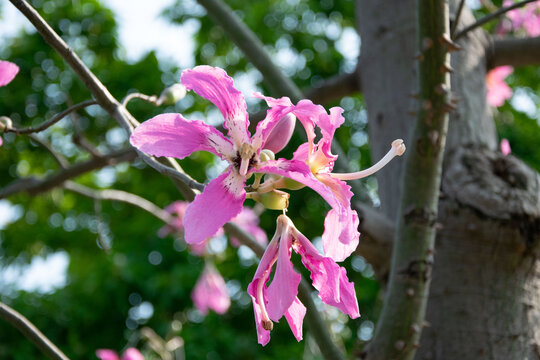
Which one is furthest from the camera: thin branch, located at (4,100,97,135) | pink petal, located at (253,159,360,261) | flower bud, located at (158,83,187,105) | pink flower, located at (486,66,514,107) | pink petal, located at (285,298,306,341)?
pink flower, located at (486,66,514,107)

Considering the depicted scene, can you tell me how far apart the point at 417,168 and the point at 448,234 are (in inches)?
12.1

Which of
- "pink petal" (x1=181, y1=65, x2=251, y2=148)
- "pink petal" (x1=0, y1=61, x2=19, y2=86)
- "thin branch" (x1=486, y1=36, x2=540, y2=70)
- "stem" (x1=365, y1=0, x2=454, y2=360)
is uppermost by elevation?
"pink petal" (x1=0, y1=61, x2=19, y2=86)

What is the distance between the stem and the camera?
107 centimetres

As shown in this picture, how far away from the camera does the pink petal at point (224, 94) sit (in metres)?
0.69

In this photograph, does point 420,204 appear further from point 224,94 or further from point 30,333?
point 30,333

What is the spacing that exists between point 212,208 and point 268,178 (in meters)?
0.09

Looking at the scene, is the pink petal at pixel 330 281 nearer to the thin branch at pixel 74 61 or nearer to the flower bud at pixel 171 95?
the thin branch at pixel 74 61

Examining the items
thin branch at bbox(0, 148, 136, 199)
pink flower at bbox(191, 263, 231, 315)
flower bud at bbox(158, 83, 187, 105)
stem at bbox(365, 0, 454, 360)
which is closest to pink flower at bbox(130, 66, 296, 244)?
flower bud at bbox(158, 83, 187, 105)


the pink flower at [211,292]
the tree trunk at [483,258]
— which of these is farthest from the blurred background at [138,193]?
the tree trunk at [483,258]

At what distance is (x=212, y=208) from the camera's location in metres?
0.65

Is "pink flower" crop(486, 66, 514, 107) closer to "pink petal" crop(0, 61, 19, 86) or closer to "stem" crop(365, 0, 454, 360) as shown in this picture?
"stem" crop(365, 0, 454, 360)

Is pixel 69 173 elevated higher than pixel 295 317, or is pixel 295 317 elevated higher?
pixel 295 317

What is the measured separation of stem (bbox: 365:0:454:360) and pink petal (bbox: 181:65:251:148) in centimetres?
51

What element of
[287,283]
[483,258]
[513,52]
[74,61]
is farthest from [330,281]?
[513,52]
